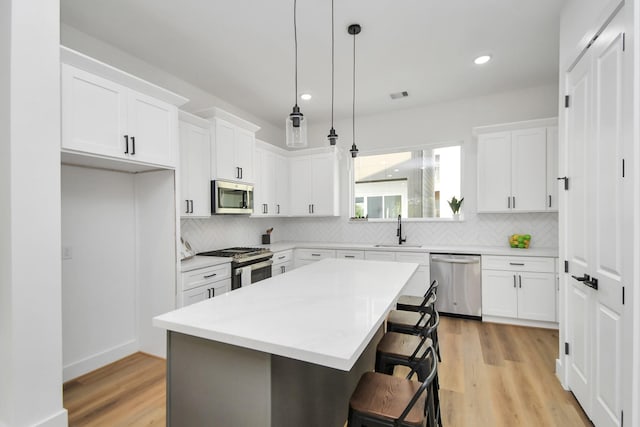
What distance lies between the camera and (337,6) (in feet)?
8.04

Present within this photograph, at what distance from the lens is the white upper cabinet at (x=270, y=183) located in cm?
453

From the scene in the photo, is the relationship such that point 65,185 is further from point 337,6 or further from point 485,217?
point 485,217

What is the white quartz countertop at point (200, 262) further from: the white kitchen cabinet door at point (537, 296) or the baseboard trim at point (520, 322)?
the white kitchen cabinet door at point (537, 296)

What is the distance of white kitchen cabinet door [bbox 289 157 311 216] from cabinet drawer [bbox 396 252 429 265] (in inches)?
67.7

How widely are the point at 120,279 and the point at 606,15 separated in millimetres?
4250

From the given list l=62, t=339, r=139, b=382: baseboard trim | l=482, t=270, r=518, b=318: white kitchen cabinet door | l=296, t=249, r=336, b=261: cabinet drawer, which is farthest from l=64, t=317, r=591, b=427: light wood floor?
l=296, t=249, r=336, b=261: cabinet drawer

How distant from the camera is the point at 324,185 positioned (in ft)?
16.5

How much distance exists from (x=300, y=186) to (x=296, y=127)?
315 cm

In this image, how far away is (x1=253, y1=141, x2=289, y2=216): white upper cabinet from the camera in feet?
14.9

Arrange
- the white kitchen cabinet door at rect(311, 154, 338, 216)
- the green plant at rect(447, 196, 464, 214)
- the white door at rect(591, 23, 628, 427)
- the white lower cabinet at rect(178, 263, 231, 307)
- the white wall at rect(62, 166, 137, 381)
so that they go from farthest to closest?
the white kitchen cabinet door at rect(311, 154, 338, 216) < the green plant at rect(447, 196, 464, 214) < the white lower cabinet at rect(178, 263, 231, 307) < the white wall at rect(62, 166, 137, 381) < the white door at rect(591, 23, 628, 427)

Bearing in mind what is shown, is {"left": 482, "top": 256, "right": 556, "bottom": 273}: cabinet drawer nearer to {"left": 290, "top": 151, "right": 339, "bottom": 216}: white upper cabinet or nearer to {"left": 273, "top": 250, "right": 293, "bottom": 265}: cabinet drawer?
{"left": 290, "top": 151, "right": 339, "bottom": 216}: white upper cabinet

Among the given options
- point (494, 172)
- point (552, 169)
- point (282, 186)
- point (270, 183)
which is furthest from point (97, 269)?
point (552, 169)

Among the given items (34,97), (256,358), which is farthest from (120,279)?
(256,358)

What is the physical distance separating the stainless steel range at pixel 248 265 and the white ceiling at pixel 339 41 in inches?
84.4
